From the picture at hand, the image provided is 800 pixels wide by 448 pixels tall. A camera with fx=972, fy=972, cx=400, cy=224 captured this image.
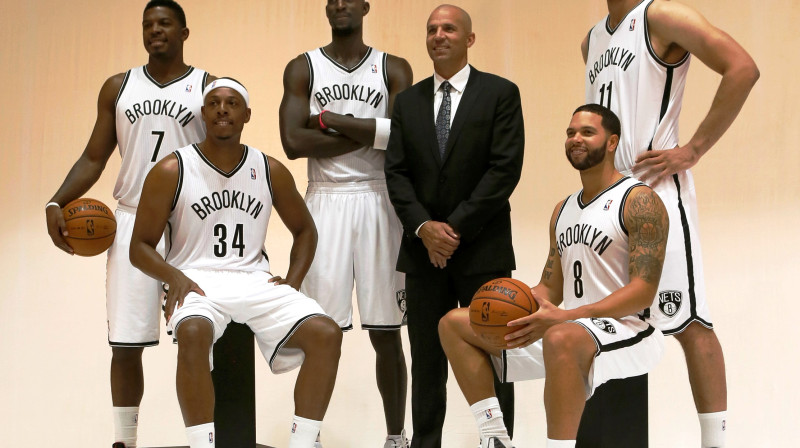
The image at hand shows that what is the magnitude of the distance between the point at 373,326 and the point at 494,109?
1246 millimetres

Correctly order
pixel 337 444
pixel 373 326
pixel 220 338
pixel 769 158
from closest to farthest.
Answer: pixel 220 338 → pixel 373 326 → pixel 337 444 → pixel 769 158

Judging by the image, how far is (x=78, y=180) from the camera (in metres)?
4.80

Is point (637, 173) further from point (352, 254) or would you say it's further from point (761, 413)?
point (761, 413)

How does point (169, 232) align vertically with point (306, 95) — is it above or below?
below

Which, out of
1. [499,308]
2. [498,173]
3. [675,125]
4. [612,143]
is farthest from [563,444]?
[675,125]

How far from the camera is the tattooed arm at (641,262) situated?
11.6 ft

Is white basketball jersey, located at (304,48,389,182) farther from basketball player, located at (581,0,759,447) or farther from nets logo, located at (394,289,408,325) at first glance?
basketball player, located at (581,0,759,447)

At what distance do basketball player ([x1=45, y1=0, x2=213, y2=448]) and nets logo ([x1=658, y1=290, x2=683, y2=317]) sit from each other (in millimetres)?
2337

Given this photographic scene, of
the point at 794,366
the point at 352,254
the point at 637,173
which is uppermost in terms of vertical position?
the point at 637,173

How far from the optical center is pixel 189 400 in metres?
3.74

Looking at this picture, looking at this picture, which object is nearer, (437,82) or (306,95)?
(437,82)

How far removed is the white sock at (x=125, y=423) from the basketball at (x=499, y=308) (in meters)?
1.94

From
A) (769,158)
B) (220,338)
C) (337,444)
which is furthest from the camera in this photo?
(769,158)

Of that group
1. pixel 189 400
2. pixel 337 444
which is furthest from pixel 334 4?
pixel 337 444
